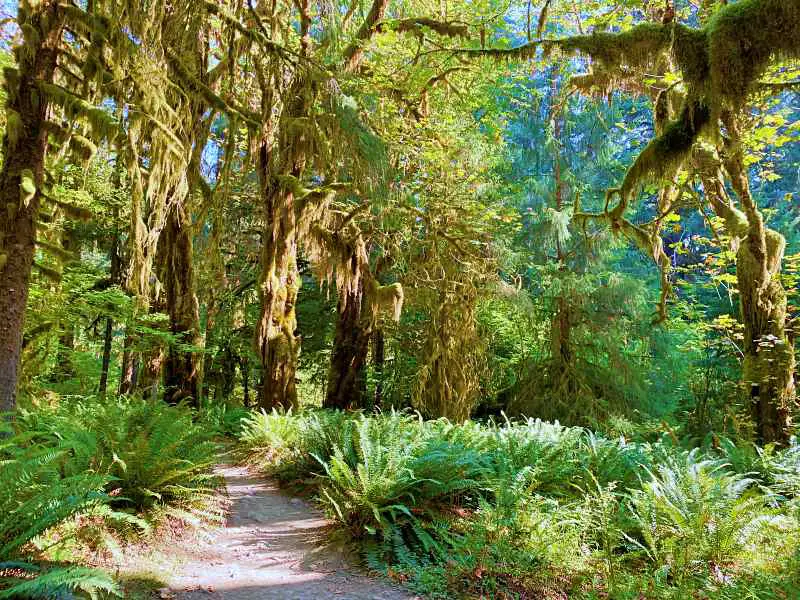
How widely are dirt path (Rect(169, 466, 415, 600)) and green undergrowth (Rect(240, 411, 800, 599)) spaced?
250mm

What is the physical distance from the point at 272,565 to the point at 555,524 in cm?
214

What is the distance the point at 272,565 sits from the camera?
12.3 ft

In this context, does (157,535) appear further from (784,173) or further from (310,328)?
(784,173)

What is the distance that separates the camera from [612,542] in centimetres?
381

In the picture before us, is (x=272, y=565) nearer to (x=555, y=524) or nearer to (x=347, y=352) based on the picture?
(x=555, y=524)

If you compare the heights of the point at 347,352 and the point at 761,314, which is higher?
the point at 761,314

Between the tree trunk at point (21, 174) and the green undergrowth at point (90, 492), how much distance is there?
87cm

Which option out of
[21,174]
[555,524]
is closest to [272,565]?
[555,524]

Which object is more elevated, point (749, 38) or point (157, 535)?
point (749, 38)

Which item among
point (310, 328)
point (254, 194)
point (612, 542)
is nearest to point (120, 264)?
point (254, 194)

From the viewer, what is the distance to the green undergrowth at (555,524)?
133 inches

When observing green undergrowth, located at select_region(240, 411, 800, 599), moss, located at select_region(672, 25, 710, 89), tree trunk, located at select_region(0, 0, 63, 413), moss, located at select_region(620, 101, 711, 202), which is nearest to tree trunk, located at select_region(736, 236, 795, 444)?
green undergrowth, located at select_region(240, 411, 800, 599)

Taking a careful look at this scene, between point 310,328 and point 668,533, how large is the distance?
1209 cm

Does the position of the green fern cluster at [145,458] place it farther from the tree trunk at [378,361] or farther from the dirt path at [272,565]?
the tree trunk at [378,361]
